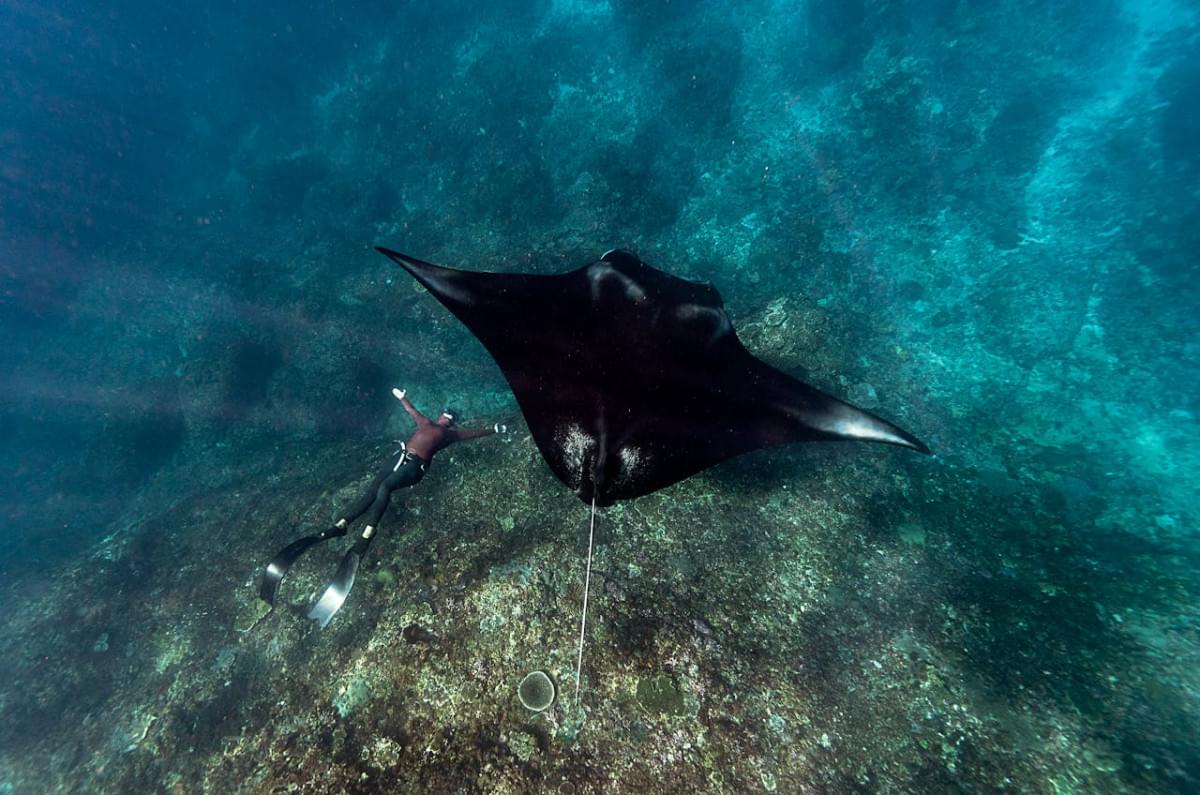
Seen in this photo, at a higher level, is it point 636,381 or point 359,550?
point 636,381

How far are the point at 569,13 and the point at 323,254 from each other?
12694 millimetres

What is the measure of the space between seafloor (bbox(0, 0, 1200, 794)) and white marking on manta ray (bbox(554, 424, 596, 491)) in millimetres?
1957

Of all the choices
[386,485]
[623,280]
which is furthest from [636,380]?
[386,485]

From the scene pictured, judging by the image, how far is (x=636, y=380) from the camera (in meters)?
3.86

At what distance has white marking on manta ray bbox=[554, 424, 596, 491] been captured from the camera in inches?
136

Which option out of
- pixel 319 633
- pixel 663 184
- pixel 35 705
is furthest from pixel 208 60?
pixel 319 633

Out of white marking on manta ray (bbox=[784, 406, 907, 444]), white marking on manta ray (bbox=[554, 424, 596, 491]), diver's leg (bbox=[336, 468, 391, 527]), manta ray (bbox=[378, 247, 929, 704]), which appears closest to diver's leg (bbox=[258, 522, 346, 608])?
diver's leg (bbox=[336, 468, 391, 527])

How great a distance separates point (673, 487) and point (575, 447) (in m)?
2.53

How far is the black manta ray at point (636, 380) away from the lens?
354cm

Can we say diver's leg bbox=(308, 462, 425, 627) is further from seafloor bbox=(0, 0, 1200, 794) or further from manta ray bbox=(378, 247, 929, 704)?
manta ray bbox=(378, 247, 929, 704)

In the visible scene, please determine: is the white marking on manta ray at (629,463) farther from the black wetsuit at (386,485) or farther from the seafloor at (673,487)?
the black wetsuit at (386,485)

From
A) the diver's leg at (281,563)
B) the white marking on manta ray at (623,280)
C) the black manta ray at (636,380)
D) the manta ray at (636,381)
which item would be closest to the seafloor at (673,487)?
the diver's leg at (281,563)

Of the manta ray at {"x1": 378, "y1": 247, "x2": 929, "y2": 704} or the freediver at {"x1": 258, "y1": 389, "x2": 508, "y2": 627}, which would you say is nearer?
the manta ray at {"x1": 378, "y1": 247, "x2": 929, "y2": 704}

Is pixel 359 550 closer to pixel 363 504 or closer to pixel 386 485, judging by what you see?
pixel 363 504
